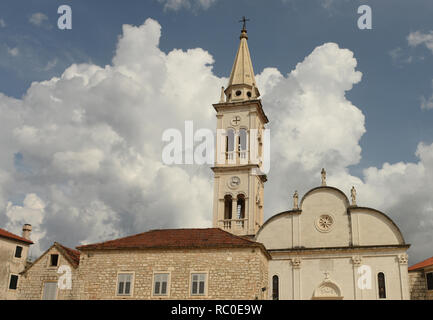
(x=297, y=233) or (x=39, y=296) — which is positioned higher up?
(x=297, y=233)

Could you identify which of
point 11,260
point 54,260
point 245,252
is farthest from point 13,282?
point 245,252

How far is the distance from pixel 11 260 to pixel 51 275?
47.0 ft

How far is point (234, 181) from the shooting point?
155ft

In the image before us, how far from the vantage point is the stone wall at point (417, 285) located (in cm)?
4159

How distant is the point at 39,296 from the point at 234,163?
21629 millimetres

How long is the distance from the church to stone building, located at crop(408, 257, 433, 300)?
15.6 feet

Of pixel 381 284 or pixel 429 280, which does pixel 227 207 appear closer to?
pixel 381 284

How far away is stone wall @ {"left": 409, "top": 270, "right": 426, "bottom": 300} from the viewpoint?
4159 centimetres

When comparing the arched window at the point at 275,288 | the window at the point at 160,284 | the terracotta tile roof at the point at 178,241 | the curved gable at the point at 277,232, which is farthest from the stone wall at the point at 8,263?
the arched window at the point at 275,288

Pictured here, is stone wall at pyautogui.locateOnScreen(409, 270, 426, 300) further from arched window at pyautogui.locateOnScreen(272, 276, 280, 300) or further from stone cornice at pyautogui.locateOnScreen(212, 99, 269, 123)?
stone cornice at pyautogui.locateOnScreen(212, 99, 269, 123)
